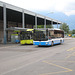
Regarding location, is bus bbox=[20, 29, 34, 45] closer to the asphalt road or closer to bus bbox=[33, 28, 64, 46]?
bus bbox=[33, 28, 64, 46]

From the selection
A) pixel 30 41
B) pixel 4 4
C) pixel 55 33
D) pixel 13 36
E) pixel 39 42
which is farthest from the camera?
pixel 13 36

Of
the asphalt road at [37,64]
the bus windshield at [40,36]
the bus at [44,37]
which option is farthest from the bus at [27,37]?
the asphalt road at [37,64]

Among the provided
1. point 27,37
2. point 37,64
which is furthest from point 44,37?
point 37,64

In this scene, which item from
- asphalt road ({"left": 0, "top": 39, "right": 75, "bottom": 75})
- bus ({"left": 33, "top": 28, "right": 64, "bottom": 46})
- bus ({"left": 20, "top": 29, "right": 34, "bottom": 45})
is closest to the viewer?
asphalt road ({"left": 0, "top": 39, "right": 75, "bottom": 75})

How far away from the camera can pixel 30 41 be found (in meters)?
24.3

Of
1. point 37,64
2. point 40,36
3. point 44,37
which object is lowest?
point 37,64

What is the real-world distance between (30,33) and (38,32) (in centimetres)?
449

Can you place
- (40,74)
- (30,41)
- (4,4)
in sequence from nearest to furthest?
(40,74) < (30,41) < (4,4)

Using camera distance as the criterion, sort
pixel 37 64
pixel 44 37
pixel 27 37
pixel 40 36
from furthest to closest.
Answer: pixel 27 37 < pixel 40 36 < pixel 44 37 < pixel 37 64

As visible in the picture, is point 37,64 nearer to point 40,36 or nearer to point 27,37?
point 40,36

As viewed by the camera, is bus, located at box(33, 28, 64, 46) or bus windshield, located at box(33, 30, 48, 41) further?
bus windshield, located at box(33, 30, 48, 41)

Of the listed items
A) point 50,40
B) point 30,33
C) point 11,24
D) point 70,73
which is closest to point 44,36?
point 50,40

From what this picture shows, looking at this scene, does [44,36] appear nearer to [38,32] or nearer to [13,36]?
[38,32]

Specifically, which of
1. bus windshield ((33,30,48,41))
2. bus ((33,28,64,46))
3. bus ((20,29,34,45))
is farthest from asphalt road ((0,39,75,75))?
bus ((20,29,34,45))
